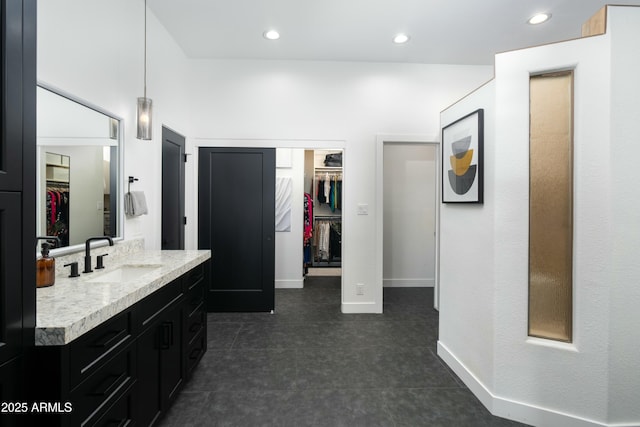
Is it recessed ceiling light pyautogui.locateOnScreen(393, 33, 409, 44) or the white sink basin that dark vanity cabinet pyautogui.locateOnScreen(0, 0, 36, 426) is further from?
recessed ceiling light pyautogui.locateOnScreen(393, 33, 409, 44)

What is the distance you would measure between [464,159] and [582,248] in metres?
0.92

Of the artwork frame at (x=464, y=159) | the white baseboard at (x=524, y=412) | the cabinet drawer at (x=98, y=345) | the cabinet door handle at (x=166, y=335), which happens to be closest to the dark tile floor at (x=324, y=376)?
the white baseboard at (x=524, y=412)

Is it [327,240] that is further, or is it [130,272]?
[327,240]

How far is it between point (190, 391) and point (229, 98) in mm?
3066

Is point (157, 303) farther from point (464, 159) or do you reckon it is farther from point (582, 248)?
point (582, 248)

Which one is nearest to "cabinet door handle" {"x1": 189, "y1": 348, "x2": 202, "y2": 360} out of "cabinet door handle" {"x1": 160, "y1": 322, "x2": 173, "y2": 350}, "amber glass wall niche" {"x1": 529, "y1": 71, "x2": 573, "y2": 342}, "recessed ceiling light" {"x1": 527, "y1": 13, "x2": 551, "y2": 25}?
"cabinet door handle" {"x1": 160, "y1": 322, "x2": 173, "y2": 350}

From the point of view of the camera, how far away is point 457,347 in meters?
2.42

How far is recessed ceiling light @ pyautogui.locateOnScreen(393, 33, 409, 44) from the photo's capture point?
309 cm

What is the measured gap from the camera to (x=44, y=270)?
1497 millimetres

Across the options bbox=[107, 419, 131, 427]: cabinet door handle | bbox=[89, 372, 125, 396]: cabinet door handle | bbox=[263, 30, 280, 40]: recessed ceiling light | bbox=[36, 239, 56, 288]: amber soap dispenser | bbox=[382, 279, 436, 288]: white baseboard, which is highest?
bbox=[263, 30, 280, 40]: recessed ceiling light

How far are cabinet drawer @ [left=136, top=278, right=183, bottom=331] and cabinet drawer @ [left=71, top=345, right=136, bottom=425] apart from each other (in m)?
0.14

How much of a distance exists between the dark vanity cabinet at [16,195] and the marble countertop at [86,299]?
8 cm

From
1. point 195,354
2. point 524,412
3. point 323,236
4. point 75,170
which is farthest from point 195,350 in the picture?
point 323,236

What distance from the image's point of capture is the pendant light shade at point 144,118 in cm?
235
